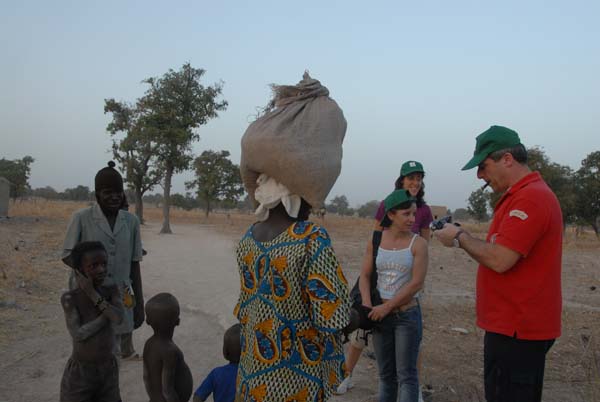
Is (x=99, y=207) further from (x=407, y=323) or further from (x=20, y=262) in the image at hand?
(x=20, y=262)

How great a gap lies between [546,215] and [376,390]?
2.42 metres

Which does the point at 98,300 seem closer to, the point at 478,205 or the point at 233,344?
the point at 233,344

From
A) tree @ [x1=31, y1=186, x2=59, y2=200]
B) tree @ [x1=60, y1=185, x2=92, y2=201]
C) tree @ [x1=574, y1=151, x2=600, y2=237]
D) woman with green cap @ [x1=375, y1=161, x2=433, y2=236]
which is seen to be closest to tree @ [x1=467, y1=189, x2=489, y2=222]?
tree @ [x1=574, y1=151, x2=600, y2=237]

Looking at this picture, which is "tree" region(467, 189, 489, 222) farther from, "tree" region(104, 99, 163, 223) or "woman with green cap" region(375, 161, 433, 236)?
"woman with green cap" region(375, 161, 433, 236)

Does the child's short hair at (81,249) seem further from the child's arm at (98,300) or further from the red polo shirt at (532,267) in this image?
the red polo shirt at (532,267)

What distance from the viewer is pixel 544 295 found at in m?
2.48

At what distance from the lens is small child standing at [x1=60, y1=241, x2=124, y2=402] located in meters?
2.89

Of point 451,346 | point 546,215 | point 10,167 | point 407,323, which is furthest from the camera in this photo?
point 10,167

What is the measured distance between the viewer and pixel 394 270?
3391 mm

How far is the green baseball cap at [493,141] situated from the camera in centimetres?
262

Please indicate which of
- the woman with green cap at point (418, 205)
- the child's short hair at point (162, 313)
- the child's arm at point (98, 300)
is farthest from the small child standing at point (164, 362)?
the woman with green cap at point (418, 205)

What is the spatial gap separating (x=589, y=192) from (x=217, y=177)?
24126 millimetres

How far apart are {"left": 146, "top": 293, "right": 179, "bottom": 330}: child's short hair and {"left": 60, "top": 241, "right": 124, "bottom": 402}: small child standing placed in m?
0.31

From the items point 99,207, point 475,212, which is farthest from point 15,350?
point 475,212
